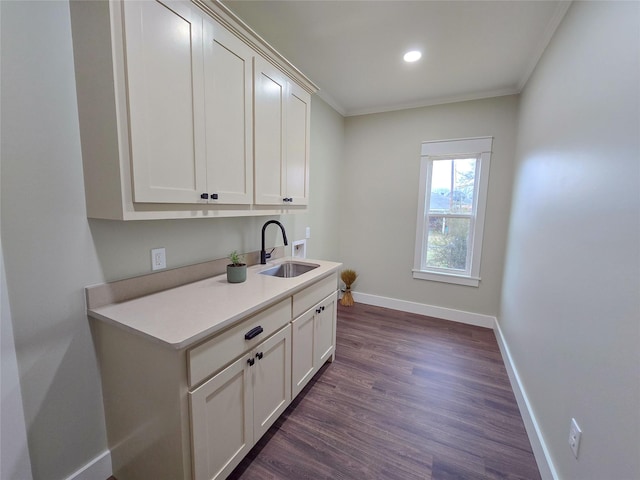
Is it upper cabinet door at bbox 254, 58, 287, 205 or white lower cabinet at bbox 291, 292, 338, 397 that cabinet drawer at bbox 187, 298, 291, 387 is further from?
upper cabinet door at bbox 254, 58, 287, 205

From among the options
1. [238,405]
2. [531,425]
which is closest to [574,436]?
[531,425]

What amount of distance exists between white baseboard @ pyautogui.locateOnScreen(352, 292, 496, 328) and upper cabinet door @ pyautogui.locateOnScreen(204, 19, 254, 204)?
2.57 meters

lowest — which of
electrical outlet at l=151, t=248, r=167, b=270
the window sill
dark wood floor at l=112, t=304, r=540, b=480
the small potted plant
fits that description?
dark wood floor at l=112, t=304, r=540, b=480

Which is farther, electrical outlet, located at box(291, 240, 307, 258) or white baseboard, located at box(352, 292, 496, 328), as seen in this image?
white baseboard, located at box(352, 292, 496, 328)

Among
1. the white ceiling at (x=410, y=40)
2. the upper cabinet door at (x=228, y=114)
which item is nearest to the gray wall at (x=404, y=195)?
the white ceiling at (x=410, y=40)

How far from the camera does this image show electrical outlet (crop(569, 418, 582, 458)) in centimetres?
111

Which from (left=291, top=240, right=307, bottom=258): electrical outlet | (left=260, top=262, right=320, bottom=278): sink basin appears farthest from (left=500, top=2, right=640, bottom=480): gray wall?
(left=291, top=240, right=307, bottom=258): electrical outlet

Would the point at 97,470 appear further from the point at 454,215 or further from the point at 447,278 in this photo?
the point at 454,215

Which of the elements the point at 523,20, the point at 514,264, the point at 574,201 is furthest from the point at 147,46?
the point at 514,264

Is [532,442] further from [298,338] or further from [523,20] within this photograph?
[523,20]

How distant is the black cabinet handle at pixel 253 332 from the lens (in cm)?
126

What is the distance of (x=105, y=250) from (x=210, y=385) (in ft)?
2.59

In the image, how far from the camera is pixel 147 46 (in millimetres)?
1064

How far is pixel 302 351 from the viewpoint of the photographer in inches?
70.7
